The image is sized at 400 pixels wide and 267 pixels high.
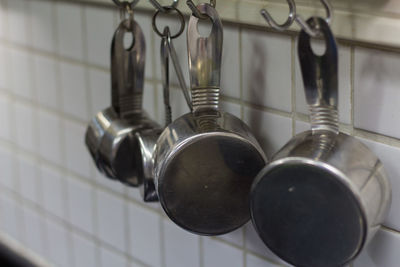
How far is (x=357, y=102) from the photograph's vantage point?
1.85 ft

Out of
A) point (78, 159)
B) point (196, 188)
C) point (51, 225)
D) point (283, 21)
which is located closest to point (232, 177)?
point (196, 188)

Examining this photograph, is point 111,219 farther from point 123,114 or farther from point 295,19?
point 295,19

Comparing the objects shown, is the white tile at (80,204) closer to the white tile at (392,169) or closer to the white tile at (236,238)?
the white tile at (236,238)

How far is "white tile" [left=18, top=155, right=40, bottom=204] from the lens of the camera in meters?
1.09

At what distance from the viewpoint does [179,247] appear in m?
0.81

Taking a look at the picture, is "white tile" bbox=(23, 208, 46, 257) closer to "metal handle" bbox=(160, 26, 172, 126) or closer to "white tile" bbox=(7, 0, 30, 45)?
"white tile" bbox=(7, 0, 30, 45)

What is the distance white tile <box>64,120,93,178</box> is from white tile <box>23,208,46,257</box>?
16 centimetres

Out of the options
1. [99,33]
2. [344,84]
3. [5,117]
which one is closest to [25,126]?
[5,117]

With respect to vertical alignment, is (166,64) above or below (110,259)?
above

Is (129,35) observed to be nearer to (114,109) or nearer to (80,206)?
(114,109)

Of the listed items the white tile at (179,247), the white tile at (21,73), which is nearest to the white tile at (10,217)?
the white tile at (21,73)

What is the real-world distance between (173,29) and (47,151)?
399 mm

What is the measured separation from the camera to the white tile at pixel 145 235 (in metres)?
0.85

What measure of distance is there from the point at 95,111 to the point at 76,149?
0.30ft
